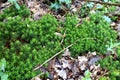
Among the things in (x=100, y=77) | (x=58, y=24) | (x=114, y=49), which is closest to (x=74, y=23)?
(x=58, y=24)

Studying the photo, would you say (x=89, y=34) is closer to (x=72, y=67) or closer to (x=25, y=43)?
(x=72, y=67)

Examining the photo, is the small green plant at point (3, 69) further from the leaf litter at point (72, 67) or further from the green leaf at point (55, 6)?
the green leaf at point (55, 6)

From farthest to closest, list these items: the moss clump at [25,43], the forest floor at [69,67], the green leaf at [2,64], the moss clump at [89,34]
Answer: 1. the moss clump at [89,34]
2. the forest floor at [69,67]
3. the moss clump at [25,43]
4. the green leaf at [2,64]

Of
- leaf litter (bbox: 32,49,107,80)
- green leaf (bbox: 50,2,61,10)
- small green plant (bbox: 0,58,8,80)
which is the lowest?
leaf litter (bbox: 32,49,107,80)

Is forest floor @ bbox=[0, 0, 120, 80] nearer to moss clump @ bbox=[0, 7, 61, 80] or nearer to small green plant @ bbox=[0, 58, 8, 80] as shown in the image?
moss clump @ bbox=[0, 7, 61, 80]

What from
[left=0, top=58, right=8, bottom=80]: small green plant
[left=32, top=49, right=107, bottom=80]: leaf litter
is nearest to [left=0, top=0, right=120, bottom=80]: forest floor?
[left=32, top=49, right=107, bottom=80]: leaf litter

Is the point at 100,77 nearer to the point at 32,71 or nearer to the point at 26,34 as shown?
the point at 32,71

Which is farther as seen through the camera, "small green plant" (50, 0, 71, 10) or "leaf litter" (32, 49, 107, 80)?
"small green plant" (50, 0, 71, 10)

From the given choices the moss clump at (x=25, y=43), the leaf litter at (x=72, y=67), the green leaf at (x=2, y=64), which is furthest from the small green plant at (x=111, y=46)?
the green leaf at (x=2, y=64)

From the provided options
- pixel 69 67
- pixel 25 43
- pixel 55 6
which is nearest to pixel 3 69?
pixel 25 43
